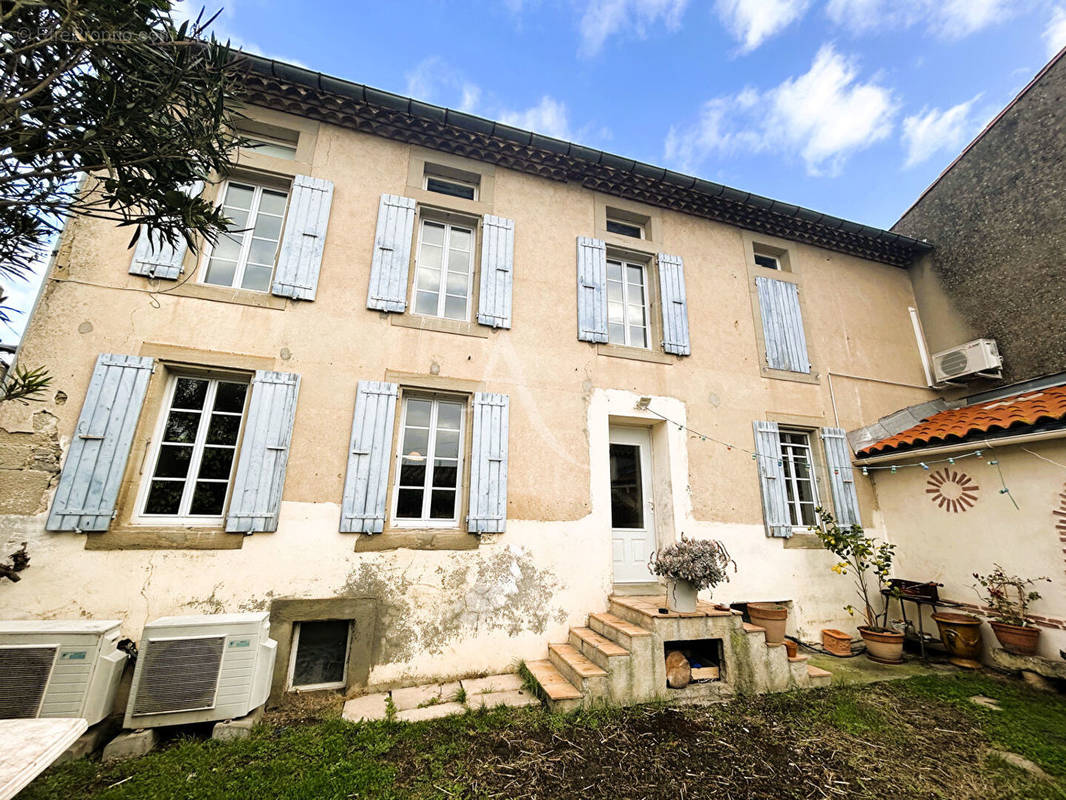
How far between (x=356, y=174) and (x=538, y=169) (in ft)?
7.79

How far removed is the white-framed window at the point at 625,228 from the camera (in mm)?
6292

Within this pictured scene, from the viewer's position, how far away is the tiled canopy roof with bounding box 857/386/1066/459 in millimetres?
4691

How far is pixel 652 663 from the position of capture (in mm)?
3666

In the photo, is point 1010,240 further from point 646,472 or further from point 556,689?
point 556,689

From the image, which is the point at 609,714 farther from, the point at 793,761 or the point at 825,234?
the point at 825,234

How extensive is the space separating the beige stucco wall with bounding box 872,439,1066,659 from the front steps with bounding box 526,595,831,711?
2.72 m

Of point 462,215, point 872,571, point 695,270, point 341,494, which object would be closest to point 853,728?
point 872,571

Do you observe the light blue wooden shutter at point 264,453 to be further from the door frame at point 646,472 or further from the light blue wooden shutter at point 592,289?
the door frame at point 646,472

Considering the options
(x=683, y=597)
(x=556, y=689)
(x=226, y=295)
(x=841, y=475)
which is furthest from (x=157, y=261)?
(x=841, y=475)

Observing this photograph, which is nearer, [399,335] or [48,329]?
[48,329]

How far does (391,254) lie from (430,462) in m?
2.46

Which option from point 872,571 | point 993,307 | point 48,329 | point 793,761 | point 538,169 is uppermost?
point 538,169

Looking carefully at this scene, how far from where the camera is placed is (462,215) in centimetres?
530

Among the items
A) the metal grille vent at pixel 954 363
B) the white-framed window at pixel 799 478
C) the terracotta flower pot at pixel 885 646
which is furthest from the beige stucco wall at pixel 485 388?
the metal grille vent at pixel 954 363
